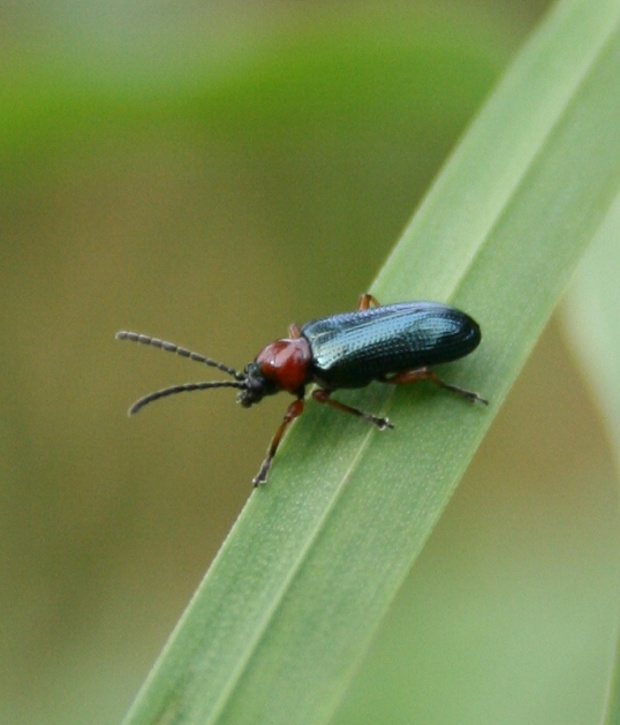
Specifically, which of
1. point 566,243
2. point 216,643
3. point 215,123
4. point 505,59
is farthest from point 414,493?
point 215,123

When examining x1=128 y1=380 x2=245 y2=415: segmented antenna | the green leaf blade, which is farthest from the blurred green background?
x1=128 y1=380 x2=245 y2=415: segmented antenna

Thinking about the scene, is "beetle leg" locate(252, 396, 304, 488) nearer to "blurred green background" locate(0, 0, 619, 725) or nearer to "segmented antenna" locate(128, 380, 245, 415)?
"segmented antenna" locate(128, 380, 245, 415)

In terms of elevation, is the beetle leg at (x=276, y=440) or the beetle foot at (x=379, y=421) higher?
the beetle foot at (x=379, y=421)

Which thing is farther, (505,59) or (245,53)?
(505,59)

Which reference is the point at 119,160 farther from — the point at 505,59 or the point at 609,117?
the point at 609,117

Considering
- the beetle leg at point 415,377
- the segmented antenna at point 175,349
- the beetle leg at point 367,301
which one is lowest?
the segmented antenna at point 175,349

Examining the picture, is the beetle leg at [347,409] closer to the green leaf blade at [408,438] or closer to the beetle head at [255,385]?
the green leaf blade at [408,438]

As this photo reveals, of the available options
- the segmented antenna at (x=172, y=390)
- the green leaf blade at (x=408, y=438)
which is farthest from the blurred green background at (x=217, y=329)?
the segmented antenna at (x=172, y=390)

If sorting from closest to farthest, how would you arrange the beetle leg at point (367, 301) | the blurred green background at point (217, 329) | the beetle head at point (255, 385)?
the beetle leg at point (367, 301) < the beetle head at point (255, 385) < the blurred green background at point (217, 329)
